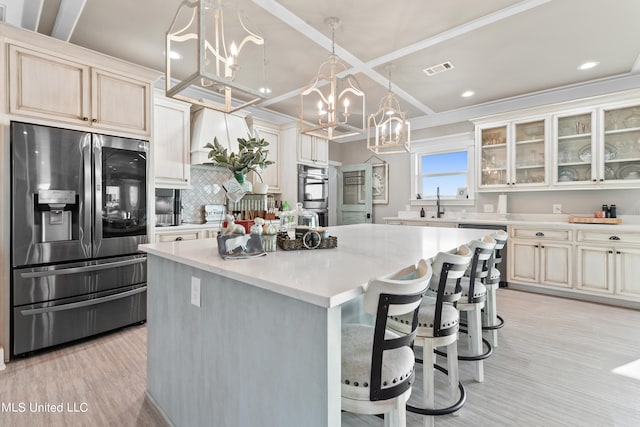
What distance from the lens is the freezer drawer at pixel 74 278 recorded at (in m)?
2.43

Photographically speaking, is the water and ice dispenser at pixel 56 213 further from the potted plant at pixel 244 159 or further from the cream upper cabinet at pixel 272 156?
the cream upper cabinet at pixel 272 156

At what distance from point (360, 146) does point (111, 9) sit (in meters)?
4.91

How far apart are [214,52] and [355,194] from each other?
212 inches

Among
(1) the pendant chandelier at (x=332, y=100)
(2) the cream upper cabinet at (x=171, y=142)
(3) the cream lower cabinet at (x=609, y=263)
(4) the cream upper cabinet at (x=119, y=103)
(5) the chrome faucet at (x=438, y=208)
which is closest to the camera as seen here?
(1) the pendant chandelier at (x=332, y=100)

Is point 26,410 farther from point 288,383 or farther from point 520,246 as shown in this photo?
point 520,246

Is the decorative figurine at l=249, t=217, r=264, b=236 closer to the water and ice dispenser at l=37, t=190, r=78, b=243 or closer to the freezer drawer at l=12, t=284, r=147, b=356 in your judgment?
the water and ice dispenser at l=37, t=190, r=78, b=243

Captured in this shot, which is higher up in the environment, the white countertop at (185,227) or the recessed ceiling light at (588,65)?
the recessed ceiling light at (588,65)

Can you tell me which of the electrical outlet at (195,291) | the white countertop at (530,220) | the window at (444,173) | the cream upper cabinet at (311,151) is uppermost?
the cream upper cabinet at (311,151)

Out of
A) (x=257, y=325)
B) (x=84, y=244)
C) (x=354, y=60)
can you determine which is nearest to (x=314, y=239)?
(x=257, y=325)

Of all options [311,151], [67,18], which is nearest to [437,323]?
[67,18]

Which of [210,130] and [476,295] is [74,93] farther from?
[476,295]

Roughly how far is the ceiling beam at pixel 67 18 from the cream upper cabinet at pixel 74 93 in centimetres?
37

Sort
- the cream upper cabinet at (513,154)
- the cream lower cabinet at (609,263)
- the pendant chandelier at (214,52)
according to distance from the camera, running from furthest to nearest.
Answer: the cream upper cabinet at (513,154)
the cream lower cabinet at (609,263)
the pendant chandelier at (214,52)

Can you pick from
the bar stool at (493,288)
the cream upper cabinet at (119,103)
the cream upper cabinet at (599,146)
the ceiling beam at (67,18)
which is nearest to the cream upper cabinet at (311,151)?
the cream upper cabinet at (119,103)
